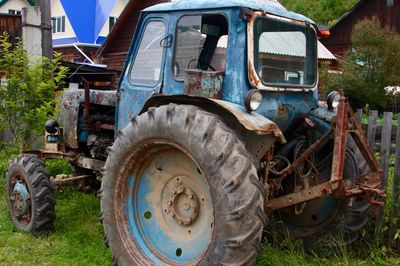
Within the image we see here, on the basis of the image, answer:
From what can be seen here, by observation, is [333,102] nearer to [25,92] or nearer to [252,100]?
[252,100]

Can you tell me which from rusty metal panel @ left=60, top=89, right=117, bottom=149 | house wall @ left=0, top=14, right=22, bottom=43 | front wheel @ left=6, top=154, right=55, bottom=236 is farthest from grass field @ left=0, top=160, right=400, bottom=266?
house wall @ left=0, top=14, right=22, bottom=43

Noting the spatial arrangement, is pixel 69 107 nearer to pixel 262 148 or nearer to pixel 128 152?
pixel 128 152

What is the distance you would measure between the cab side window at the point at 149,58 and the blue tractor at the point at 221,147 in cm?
2

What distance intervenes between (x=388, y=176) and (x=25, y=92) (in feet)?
16.8

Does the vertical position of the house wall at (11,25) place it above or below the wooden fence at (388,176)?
above

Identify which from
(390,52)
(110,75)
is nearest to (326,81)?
(390,52)

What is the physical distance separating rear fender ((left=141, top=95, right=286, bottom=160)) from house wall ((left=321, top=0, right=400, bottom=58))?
29459 mm

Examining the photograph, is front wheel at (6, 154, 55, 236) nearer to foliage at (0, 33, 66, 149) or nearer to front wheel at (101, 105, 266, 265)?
front wheel at (101, 105, 266, 265)

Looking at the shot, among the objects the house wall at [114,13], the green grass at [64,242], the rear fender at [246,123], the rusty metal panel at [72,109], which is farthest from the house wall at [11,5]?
the rear fender at [246,123]

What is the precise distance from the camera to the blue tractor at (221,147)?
3693mm

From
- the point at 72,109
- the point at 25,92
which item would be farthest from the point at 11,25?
the point at 72,109

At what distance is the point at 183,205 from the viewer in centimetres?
426

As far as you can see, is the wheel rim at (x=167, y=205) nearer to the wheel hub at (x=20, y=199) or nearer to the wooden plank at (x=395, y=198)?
the wheel hub at (x=20, y=199)

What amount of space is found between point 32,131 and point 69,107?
5.51 ft
